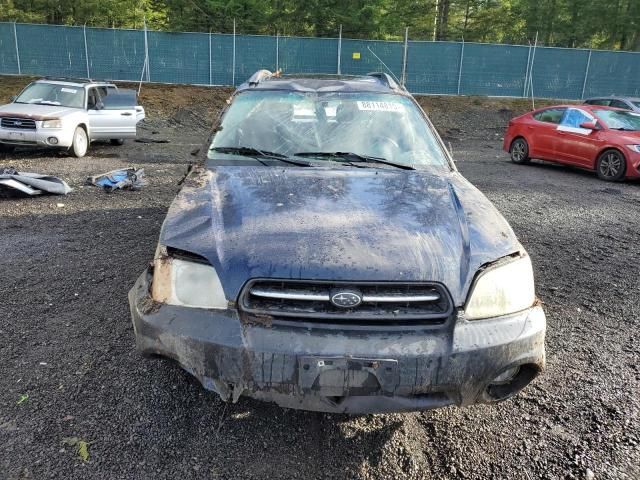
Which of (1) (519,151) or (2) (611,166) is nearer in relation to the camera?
(2) (611,166)

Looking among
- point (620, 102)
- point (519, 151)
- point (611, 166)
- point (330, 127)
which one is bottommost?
point (519, 151)

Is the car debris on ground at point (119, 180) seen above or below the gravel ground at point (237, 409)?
below

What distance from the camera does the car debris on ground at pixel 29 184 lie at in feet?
24.7

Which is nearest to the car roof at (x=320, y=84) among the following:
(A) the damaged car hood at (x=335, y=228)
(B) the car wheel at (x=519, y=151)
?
(A) the damaged car hood at (x=335, y=228)

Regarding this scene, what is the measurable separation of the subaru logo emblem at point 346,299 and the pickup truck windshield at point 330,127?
5.09 ft

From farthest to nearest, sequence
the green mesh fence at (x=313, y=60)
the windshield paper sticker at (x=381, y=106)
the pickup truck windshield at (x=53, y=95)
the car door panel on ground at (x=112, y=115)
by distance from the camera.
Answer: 1. the green mesh fence at (x=313, y=60)
2. the car door panel on ground at (x=112, y=115)
3. the pickup truck windshield at (x=53, y=95)
4. the windshield paper sticker at (x=381, y=106)

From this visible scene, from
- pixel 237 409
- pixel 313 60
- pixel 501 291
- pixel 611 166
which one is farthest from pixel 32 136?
pixel 313 60

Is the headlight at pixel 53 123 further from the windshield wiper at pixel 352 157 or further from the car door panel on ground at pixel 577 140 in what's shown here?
the car door panel on ground at pixel 577 140

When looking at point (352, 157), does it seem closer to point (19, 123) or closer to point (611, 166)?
point (611, 166)

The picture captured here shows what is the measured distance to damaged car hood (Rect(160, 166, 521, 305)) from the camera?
229cm

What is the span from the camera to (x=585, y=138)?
36.6 ft

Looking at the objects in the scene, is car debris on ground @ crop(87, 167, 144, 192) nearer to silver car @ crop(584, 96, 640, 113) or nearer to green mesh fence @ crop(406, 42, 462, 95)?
silver car @ crop(584, 96, 640, 113)

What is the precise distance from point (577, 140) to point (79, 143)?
10.9m

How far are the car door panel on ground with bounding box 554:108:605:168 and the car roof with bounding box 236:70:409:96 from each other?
7916 mm
